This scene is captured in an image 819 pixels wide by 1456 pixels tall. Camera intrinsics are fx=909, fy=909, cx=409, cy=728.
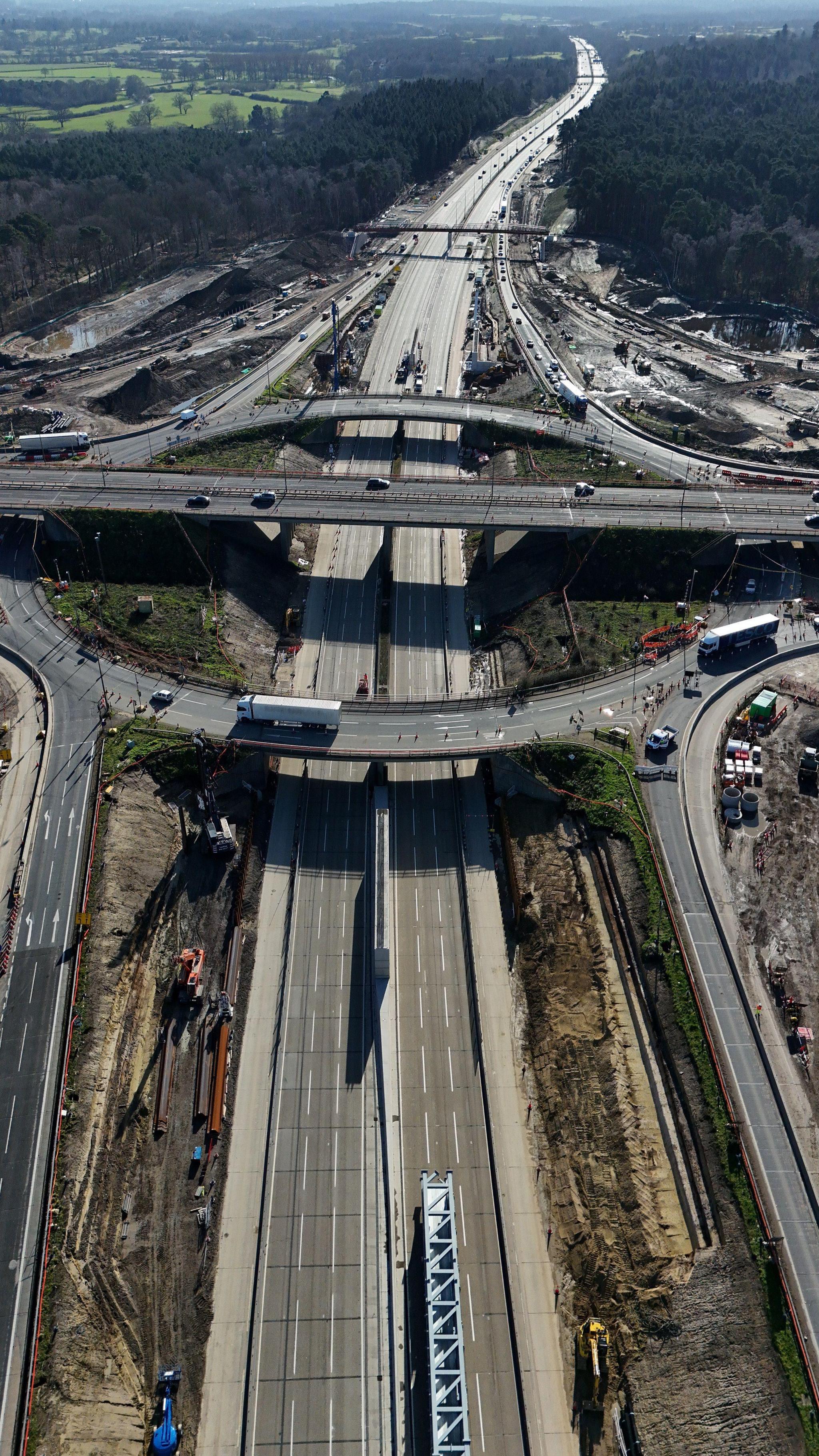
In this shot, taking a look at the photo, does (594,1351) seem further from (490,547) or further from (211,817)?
(490,547)

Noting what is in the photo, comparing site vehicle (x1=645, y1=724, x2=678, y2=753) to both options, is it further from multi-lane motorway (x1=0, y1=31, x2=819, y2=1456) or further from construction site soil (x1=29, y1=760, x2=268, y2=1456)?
construction site soil (x1=29, y1=760, x2=268, y2=1456)

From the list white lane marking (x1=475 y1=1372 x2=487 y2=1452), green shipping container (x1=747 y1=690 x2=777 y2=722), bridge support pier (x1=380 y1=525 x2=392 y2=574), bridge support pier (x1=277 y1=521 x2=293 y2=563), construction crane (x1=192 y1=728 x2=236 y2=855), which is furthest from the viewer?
bridge support pier (x1=380 y1=525 x2=392 y2=574)

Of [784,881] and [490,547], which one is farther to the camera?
[490,547]

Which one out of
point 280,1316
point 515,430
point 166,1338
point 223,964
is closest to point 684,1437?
point 280,1316

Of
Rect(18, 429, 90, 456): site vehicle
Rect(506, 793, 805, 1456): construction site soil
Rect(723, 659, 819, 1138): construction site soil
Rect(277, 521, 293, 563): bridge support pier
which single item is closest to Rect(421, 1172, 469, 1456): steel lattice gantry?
Rect(506, 793, 805, 1456): construction site soil

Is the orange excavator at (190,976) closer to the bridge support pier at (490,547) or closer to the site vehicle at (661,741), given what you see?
the site vehicle at (661,741)

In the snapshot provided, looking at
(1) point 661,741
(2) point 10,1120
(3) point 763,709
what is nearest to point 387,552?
(1) point 661,741

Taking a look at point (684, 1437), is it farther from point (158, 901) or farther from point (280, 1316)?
point (158, 901)
